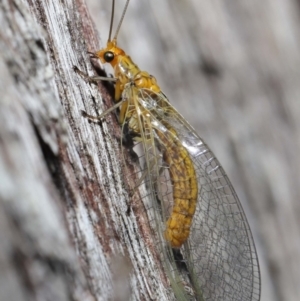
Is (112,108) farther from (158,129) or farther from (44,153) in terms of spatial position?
(44,153)

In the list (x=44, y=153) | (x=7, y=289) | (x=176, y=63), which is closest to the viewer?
(x=7, y=289)

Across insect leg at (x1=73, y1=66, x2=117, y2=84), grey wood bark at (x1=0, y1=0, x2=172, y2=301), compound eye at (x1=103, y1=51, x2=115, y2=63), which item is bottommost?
grey wood bark at (x1=0, y1=0, x2=172, y2=301)

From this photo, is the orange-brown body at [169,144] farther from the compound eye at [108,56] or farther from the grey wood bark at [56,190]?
the grey wood bark at [56,190]

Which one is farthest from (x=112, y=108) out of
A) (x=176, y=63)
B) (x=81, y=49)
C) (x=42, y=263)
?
(x=42, y=263)

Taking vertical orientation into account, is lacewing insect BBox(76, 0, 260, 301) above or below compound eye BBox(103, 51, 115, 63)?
below

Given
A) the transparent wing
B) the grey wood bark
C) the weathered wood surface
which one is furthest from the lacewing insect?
the grey wood bark

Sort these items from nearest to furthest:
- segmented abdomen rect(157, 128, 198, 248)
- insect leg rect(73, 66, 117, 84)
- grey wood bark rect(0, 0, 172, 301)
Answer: grey wood bark rect(0, 0, 172, 301), insect leg rect(73, 66, 117, 84), segmented abdomen rect(157, 128, 198, 248)

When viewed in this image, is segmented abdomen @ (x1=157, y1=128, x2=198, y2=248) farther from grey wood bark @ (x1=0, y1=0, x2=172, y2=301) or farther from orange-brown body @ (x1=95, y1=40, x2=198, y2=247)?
grey wood bark @ (x1=0, y1=0, x2=172, y2=301)

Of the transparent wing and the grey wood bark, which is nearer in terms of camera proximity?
the grey wood bark

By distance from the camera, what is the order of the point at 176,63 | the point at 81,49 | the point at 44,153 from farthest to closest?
the point at 176,63, the point at 81,49, the point at 44,153
